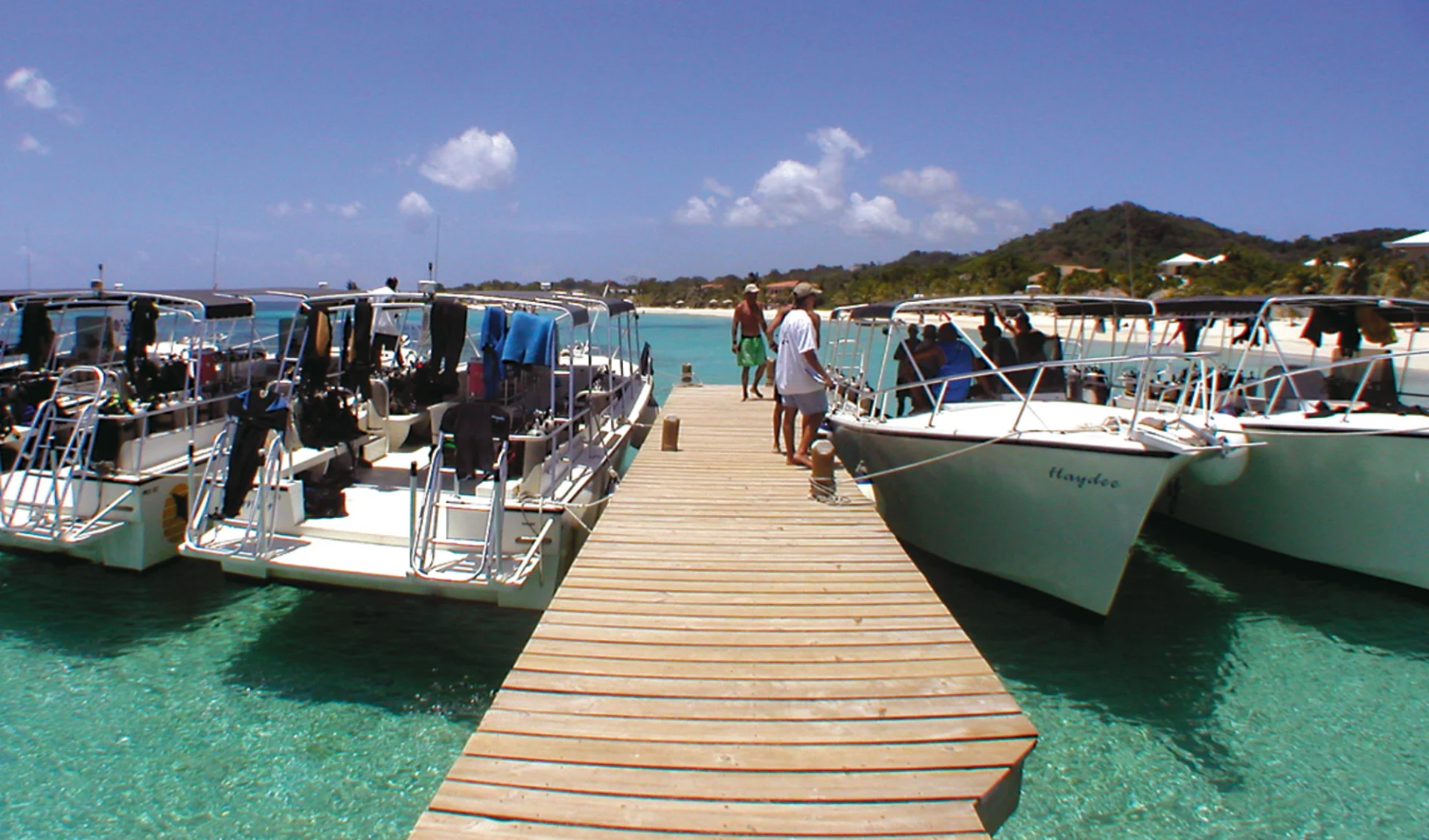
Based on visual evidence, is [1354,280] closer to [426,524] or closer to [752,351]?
[752,351]

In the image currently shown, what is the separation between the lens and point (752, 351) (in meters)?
14.9

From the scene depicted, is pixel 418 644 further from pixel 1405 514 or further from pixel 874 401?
pixel 1405 514

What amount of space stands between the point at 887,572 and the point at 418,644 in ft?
14.2

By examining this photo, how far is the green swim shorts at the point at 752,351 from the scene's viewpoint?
14.6 meters

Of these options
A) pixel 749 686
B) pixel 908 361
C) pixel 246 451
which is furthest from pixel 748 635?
pixel 908 361

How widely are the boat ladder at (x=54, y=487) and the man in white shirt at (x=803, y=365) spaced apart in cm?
646

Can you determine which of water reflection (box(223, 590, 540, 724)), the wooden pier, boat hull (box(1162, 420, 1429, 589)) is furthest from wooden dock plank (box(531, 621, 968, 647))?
boat hull (box(1162, 420, 1429, 589))

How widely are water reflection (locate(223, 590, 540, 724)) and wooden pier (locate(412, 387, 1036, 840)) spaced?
1622 millimetres

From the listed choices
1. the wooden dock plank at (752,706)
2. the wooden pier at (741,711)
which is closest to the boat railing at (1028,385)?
the wooden pier at (741,711)

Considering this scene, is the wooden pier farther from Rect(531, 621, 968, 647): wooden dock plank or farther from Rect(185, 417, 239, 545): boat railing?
Rect(185, 417, 239, 545): boat railing

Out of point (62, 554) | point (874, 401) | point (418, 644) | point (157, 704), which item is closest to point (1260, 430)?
point (874, 401)

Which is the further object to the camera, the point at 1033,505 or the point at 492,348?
the point at 492,348

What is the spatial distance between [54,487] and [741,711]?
21.7 ft

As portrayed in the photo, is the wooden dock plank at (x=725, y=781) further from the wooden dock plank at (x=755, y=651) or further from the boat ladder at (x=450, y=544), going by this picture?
the boat ladder at (x=450, y=544)
